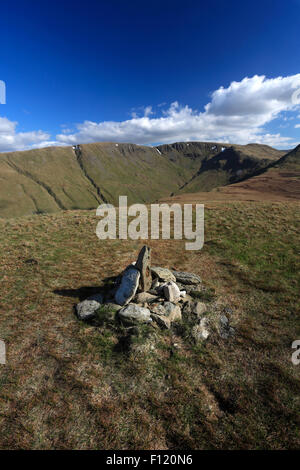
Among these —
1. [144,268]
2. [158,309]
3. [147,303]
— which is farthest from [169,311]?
[144,268]

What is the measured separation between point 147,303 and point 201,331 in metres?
2.99

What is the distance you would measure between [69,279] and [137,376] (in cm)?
878

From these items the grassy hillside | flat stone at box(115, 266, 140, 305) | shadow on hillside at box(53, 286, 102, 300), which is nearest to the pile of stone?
flat stone at box(115, 266, 140, 305)

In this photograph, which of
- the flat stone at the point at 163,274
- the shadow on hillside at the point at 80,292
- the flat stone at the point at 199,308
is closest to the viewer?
the flat stone at the point at 199,308

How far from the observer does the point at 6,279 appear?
14750 mm

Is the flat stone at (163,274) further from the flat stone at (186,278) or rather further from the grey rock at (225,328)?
the grey rock at (225,328)

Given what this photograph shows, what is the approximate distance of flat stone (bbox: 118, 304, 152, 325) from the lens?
1020 centimetres

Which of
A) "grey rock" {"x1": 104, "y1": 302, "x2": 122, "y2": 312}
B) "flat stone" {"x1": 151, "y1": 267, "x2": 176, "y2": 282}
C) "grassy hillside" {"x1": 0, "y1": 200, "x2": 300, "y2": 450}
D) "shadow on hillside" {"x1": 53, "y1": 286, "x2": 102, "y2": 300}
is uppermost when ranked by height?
"flat stone" {"x1": 151, "y1": 267, "x2": 176, "y2": 282}

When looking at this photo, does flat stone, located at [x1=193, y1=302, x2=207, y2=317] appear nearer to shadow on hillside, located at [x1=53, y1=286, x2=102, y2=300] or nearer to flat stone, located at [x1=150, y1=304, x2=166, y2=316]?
flat stone, located at [x1=150, y1=304, x2=166, y2=316]

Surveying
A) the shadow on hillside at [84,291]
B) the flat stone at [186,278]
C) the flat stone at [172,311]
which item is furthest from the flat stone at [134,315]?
the flat stone at [186,278]

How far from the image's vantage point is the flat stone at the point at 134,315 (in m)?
10.2

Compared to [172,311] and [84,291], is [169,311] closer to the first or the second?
[172,311]
